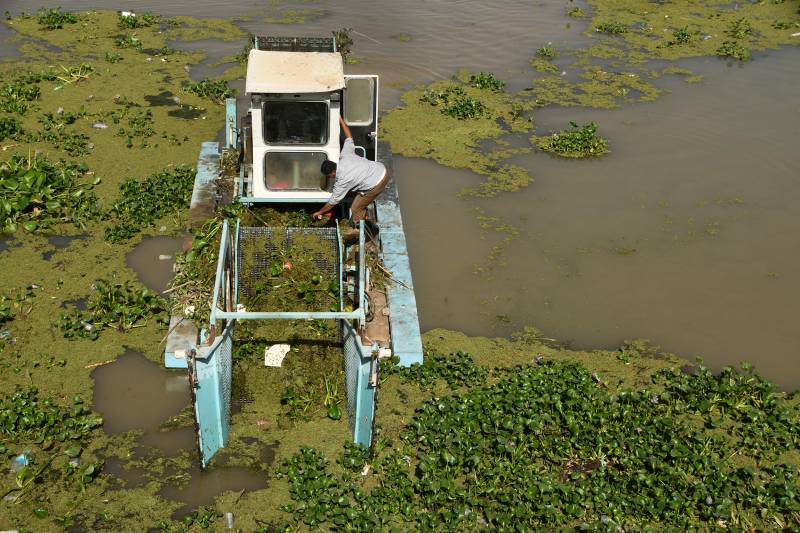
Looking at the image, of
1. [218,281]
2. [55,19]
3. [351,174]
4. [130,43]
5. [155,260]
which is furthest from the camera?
[55,19]

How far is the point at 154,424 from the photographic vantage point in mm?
5941

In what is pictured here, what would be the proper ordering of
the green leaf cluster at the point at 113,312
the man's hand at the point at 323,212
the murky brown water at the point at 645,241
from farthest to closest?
the murky brown water at the point at 645,241 < the man's hand at the point at 323,212 < the green leaf cluster at the point at 113,312

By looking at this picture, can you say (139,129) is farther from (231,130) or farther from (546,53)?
(546,53)

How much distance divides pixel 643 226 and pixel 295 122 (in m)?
4.60

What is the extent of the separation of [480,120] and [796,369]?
6157mm

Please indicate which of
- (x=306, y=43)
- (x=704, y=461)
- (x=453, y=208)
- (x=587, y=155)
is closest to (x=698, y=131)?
(x=587, y=155)

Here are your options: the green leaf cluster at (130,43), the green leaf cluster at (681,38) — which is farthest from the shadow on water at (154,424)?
the green leaf cluster at (681,38)

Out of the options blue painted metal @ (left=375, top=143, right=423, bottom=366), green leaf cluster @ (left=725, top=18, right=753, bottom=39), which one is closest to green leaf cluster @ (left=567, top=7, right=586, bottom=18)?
green leaf cluster @ (left=725, top=18, right=753, bottom=39)

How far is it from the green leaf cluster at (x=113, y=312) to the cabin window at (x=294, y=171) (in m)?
1.59

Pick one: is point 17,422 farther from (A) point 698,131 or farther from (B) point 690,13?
(B) point 690,13

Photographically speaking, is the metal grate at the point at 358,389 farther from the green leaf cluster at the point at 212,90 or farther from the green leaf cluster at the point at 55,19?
the green leaf cluster at the point at 55,19

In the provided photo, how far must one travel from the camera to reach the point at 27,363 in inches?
250

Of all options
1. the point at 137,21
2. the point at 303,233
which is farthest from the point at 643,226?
the point at 137,21

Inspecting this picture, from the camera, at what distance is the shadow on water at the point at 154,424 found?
5.35m
